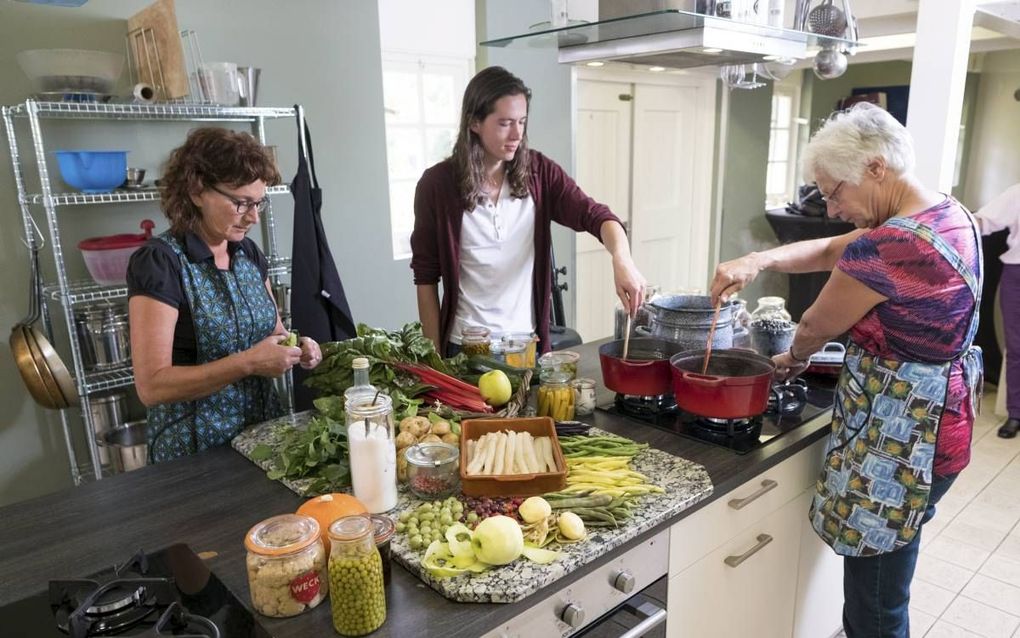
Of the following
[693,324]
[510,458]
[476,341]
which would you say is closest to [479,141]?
[476,341]

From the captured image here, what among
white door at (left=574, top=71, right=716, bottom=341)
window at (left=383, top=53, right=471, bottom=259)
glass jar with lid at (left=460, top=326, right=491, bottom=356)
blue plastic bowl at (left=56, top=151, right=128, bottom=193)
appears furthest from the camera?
white door at (left=574, top=71, right=716, bottom=341)

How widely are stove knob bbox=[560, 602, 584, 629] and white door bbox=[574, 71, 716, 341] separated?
3.56 metres

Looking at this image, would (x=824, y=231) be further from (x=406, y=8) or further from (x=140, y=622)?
(x=140, y=622)

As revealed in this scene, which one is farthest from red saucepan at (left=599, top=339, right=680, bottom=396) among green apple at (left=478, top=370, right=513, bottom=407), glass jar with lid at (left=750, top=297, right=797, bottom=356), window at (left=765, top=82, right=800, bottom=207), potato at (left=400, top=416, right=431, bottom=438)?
window at (left=765, top=82, right=800, bottom=207)

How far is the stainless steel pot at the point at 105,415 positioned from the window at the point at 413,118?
1.49 meters

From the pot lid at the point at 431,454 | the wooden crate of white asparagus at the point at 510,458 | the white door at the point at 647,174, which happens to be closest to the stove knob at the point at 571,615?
the wooden crate of white asparagus at the point at 510,458

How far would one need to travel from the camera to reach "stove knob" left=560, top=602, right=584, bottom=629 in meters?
1.15

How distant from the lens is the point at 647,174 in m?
5.01

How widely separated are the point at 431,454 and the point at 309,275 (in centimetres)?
173

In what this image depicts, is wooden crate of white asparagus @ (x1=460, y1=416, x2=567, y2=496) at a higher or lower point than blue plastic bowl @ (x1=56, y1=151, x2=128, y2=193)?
lower

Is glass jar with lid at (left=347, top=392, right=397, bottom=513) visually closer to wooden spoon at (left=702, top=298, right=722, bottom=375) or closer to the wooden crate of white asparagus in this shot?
the wooden crate of white asparagus

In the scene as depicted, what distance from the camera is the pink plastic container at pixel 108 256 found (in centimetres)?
251

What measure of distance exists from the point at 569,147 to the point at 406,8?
1268 mm

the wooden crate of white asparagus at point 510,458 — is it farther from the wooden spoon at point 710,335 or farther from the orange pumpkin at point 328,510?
the wooden spoon at point 710,335
